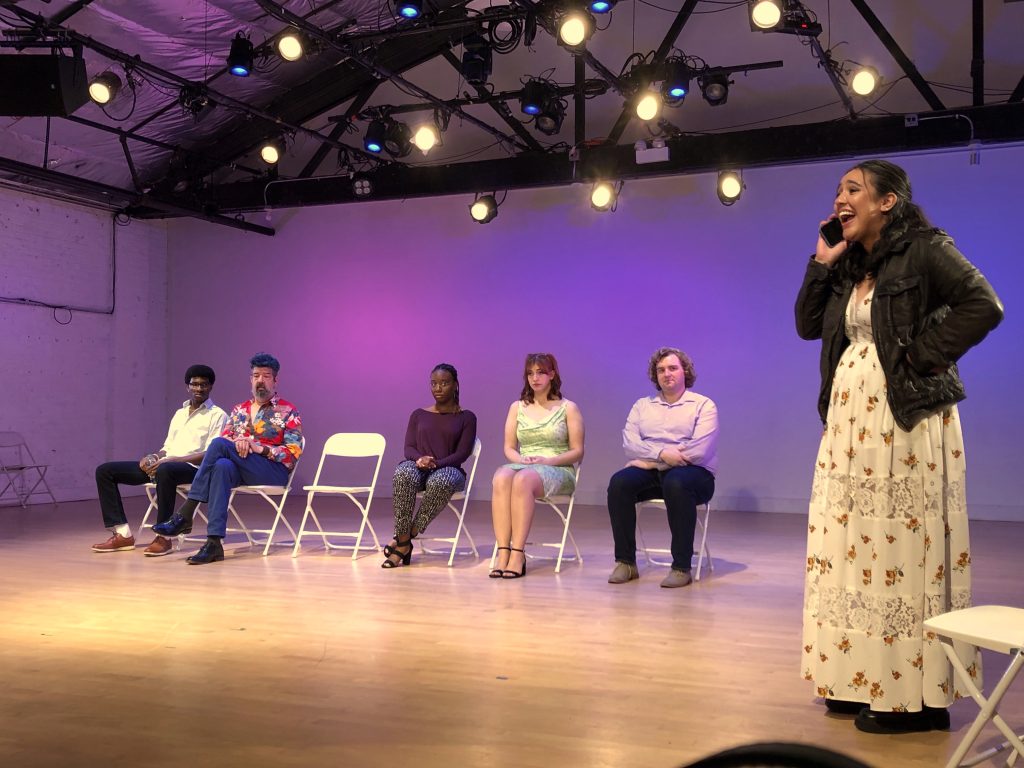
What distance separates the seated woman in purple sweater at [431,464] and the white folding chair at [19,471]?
202 inches

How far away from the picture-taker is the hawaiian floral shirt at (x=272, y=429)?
21.8ft

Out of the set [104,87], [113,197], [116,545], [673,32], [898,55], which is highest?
[673,32]

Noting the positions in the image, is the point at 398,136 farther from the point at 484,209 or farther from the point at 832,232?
the point at 832,232

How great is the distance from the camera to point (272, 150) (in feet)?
31.1

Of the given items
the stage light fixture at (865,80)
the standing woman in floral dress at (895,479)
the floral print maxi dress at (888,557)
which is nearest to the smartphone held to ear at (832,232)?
the standing woman in floral dress at (895,479)

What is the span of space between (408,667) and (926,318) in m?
2.09

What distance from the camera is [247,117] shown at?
389 inches

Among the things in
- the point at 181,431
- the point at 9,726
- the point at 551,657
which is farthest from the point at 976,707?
the point at 181,431

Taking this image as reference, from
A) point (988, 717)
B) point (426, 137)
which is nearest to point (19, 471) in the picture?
point (426, 137)

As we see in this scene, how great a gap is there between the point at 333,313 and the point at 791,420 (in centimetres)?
493

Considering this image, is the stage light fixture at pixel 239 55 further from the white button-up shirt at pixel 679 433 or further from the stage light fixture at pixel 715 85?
the white button-up shirt at pixel 679 433

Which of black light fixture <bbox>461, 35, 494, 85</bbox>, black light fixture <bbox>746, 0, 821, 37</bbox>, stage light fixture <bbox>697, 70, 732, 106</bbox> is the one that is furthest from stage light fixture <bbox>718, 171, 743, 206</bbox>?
black light fixture <bbox>461, 35, 494, 85</bbox>

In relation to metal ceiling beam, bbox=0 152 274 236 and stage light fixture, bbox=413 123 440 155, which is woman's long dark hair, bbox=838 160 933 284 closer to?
stage light fixture, bbox=413 123 440 155

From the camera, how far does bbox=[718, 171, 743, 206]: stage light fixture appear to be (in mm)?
8484
